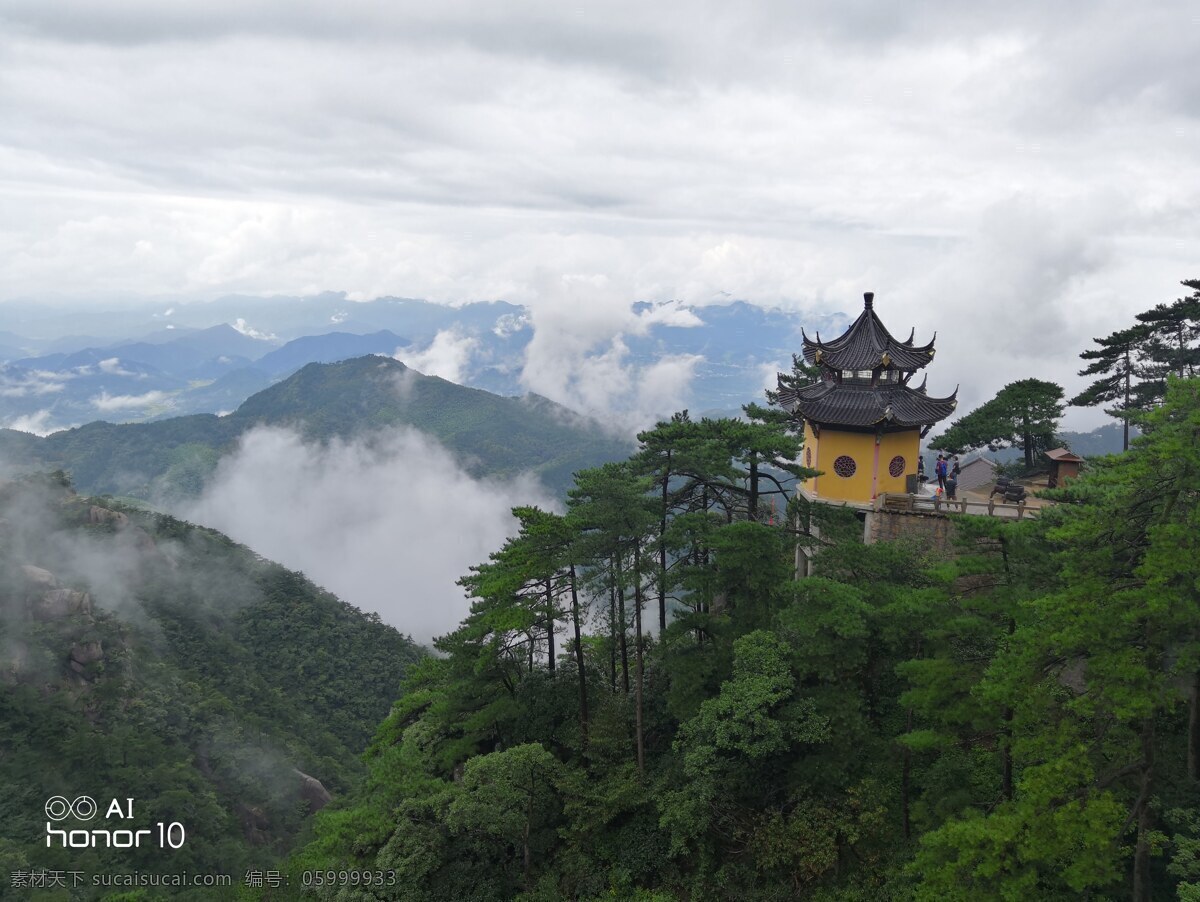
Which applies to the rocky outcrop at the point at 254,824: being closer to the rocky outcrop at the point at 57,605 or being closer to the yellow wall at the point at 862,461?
the rocky outcrop at the point at 57,605

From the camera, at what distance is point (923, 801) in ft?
48.2

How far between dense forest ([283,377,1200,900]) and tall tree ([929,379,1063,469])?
1211 centimetres

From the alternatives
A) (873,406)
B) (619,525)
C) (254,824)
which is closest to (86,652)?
(254,824)

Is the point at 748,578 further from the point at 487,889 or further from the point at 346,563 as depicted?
the point at 346,563

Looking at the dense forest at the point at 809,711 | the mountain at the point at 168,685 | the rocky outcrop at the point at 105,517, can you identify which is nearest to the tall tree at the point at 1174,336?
the dense forest at the point at 809,711

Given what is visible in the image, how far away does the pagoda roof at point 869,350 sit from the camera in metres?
25.0

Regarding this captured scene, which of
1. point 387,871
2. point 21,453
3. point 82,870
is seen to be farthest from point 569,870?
point 21,453

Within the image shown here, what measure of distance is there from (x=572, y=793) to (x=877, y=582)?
9864mm

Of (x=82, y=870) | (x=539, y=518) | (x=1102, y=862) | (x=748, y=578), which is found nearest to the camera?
(x=1102, y=862)

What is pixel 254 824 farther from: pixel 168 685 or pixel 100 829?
pixel 168 685

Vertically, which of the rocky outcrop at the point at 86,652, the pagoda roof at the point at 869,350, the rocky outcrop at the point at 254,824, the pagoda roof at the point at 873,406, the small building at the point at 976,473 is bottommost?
the rocky outcrop at the point at 254,824

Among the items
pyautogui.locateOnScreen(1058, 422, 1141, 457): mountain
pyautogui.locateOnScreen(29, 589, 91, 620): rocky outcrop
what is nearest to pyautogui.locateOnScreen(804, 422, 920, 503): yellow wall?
pyautogui.locateOnScreen(29, 589, 91, 620): rocky outcrop

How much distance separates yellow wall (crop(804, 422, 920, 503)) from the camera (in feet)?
79.9

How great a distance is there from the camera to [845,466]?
81.3ft
